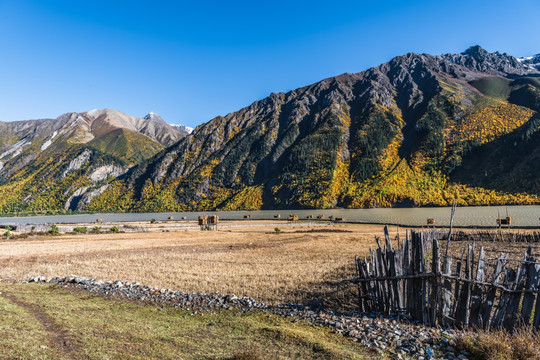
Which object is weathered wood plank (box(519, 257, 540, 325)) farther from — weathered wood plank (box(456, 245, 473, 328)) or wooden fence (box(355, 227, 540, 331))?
weathered wood plank (box(456, 245, 473, 328))

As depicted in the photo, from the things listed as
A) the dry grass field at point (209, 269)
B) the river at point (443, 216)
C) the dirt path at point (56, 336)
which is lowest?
the river at point (443, 216)

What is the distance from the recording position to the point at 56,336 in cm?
802

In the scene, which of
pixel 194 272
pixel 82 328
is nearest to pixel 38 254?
pixel 194 272

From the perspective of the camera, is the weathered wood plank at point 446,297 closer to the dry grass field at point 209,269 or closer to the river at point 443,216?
the dry grass field at point 209,269

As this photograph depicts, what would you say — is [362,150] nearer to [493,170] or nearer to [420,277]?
[493,170]

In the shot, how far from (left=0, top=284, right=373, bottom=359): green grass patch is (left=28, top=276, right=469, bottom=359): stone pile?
20.6 inches

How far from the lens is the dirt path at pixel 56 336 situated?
7000 millimetres

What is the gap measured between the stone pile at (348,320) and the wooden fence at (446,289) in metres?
0.59

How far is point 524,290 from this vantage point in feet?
27.1

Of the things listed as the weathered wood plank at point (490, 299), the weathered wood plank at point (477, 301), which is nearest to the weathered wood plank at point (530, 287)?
the weathered wood plank at point (490, 299)

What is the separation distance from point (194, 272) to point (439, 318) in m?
13.9

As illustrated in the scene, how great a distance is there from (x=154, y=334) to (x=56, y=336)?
96.0 inches

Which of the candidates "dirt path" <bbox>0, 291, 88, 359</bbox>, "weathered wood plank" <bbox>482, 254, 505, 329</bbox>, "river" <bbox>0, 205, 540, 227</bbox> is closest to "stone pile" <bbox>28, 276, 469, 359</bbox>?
"weathered wood plank" <bbox>482, 254, 505, 329</bbox>

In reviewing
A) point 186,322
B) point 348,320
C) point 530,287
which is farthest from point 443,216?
point 186,322
